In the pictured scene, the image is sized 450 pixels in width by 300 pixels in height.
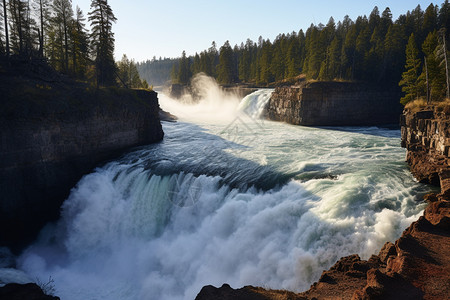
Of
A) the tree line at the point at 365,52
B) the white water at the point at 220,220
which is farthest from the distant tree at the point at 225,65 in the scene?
the white water at the point at 220,220

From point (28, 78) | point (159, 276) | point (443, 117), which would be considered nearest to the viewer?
point (159, 276)

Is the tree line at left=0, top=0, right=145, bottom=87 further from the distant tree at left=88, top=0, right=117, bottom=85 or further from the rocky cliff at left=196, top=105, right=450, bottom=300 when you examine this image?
the rocky cliff at left=196, top=105, right=450, bottom=300

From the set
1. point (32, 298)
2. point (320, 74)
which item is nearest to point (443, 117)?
point (32, 298)

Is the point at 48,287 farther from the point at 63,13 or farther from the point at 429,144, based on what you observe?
the point at 63,13

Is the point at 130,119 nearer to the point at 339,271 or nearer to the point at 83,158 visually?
the point at 83,158

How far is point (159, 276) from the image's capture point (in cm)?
1462

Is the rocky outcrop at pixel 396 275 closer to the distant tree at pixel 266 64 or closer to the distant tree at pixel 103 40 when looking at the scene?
the distant tree at pixel 103 40

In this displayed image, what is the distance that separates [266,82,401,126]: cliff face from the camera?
47.2m

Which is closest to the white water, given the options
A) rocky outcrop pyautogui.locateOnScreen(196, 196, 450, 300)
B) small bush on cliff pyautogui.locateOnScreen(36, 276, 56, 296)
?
small bush on cliff pyautogui.locateOnScreen(36, 276, 56, 296)

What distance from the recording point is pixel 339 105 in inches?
1887

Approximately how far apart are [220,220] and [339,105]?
129 ft

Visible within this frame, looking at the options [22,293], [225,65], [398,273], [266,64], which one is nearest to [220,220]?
[22,293]

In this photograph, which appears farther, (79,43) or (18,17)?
(79,43)

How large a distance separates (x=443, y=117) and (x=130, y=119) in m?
25.5
